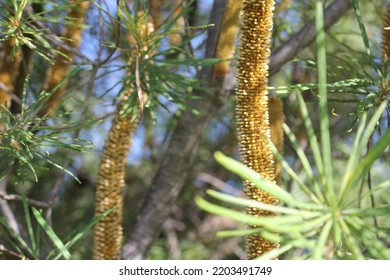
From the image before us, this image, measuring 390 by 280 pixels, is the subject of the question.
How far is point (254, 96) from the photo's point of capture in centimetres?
60

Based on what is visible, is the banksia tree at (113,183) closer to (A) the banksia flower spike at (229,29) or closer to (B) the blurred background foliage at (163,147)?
(A) the banksia flower spike at (229,29)

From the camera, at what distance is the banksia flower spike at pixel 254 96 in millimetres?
577

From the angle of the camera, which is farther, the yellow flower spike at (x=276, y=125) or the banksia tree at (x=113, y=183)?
the banksia tree at (x=113, y=183)

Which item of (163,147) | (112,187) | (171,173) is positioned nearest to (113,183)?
(112,187)

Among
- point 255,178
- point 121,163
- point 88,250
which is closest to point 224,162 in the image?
point 255,178

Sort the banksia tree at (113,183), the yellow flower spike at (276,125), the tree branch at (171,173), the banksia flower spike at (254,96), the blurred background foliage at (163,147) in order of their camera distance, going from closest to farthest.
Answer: the banksia flower spike at (254,96)
the yellow flower spike at (276,125)
the banksia tree at (113,183)
the tree branch at (171,173)
the blurred background foliage at (163,147)

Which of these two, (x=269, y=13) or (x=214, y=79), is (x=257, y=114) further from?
(x=214, y=79)

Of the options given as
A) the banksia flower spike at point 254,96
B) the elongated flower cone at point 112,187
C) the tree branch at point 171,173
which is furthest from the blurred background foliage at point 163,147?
the banksia flower spike at point 254,96

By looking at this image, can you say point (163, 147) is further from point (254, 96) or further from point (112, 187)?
point (254, 96)

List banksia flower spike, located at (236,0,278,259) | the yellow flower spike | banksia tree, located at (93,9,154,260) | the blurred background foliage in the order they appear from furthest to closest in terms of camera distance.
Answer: the blurred background foliage
banksia tree, located at (93,9,154,260)
the yellow flower spike
banksia flower spike, located at (236,0,278,259)

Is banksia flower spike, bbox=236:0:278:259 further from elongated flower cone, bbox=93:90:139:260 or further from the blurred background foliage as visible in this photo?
the blurred background foliage

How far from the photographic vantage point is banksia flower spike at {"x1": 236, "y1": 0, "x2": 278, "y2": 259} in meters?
0.58

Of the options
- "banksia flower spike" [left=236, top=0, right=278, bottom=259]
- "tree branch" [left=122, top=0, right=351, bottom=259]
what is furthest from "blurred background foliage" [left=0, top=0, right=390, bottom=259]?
"banksia flower spike" [left=236, top=0, right=278, bottom=259]
